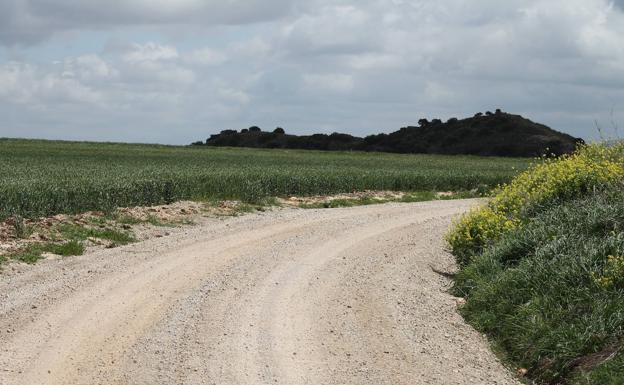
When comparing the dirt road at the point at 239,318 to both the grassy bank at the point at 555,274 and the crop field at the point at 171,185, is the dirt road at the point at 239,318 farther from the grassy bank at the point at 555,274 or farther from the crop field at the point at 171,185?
the crop field at the point at 171,185

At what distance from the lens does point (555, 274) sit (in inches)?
467

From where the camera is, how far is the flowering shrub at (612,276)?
1085 cm

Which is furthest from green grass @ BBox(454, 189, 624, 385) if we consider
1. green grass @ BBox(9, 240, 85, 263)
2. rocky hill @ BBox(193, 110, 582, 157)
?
rocky hill @ BBox(193, 110, 582, 157)

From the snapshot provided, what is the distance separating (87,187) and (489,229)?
12278 mm

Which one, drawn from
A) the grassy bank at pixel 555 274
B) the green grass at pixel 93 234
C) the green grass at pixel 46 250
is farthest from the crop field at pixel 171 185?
the grassy bank at pixel 555 274

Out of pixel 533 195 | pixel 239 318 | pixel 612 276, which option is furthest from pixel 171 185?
pixel 612 276

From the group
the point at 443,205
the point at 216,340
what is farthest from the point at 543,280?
the point at 443,205

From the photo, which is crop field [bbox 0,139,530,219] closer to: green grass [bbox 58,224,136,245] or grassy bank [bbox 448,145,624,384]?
green grass [bbox 58,224,136,245]

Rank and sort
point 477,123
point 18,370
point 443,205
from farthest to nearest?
point 477,123 < point 443,205 < point 18,370

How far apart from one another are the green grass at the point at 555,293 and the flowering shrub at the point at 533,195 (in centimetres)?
89

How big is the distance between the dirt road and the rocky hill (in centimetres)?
11873

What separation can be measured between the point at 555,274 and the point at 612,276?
1.02 metres

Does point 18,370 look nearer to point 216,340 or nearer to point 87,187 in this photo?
point 216,340

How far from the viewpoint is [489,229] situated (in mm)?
16625
